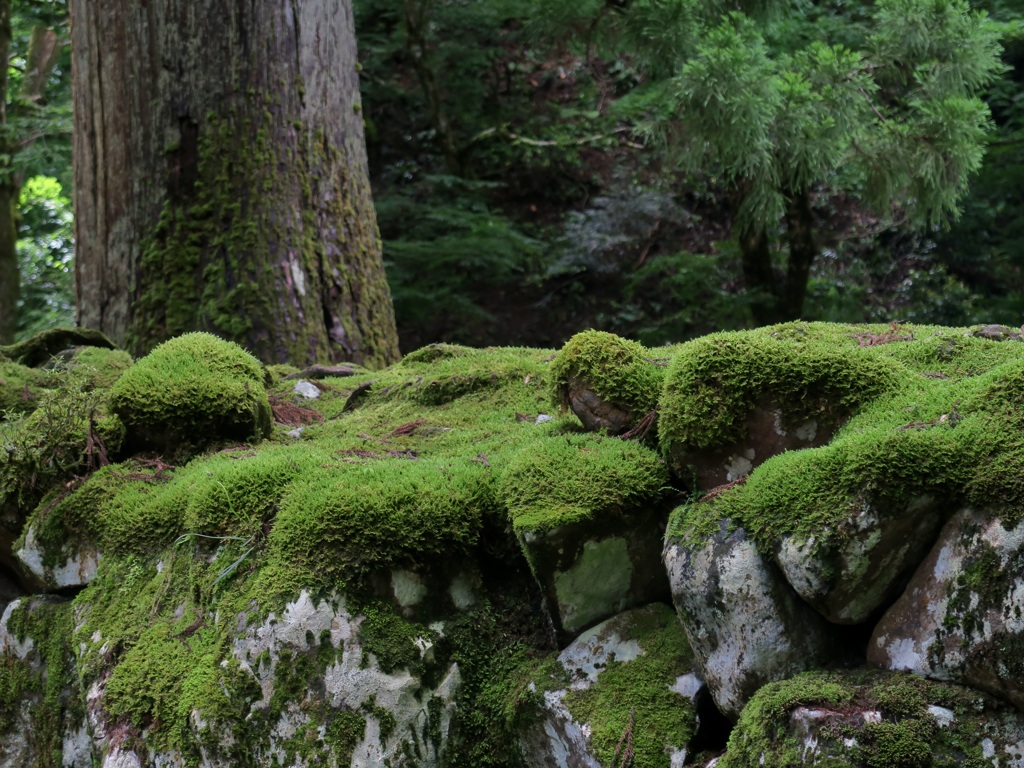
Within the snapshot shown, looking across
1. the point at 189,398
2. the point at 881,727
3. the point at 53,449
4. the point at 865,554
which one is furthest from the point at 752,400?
the point at 53,449

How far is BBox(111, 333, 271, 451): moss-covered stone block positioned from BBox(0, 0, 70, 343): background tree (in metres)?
7.71

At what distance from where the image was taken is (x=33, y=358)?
4.12 metres

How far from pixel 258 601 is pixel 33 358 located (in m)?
2.36

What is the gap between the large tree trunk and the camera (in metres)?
4.83

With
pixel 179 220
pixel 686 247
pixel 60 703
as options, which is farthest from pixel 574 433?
pixel 686 247

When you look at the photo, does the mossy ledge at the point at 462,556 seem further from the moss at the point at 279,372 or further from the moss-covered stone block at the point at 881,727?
the moss at the point at 279,372

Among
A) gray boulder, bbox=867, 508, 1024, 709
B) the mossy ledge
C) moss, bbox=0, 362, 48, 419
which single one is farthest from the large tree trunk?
gray boulder, bbox=867, 508, 1024, 709

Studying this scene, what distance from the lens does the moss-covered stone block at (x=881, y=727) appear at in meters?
1.73

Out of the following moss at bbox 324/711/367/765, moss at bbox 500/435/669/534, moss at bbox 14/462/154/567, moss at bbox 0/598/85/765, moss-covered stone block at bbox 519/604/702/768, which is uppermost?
moss at bbox 500/435/669/534

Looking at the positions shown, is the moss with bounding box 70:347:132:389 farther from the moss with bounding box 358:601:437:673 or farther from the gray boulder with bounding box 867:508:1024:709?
the gray boulder with bounding box 867:508:1024:709

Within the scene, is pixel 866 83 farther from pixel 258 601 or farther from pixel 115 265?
pixel 258 601

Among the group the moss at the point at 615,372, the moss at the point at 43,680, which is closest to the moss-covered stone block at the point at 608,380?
the moss at the point at 615,372

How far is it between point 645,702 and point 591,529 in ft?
1.40

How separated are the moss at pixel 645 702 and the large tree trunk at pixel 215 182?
3004mm
